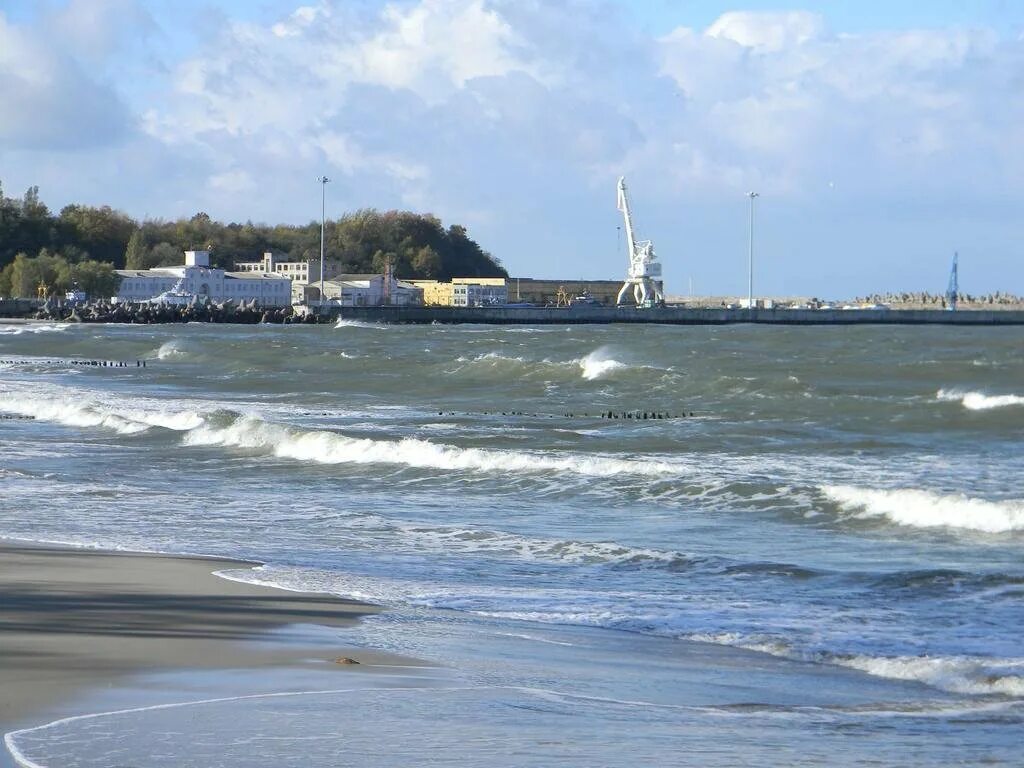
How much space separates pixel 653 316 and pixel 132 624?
364ft

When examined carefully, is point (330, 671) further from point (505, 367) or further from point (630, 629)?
point (505, 367)

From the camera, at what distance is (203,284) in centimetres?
13812

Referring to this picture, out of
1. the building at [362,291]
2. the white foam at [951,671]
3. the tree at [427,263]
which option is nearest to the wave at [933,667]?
the white foam at [951,671]

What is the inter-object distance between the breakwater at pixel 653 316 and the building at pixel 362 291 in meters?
31.7

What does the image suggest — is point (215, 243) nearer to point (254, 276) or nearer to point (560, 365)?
point (254, 276)

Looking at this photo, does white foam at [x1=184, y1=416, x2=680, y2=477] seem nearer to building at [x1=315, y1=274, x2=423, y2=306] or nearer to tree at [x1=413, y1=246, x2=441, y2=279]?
building at [x1=315, y1=274, x2=423, y2=306]

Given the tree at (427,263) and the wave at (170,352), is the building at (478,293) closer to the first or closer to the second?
the tree at (427,263)

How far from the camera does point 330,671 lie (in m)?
7.35

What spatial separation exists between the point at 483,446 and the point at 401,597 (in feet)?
36.7

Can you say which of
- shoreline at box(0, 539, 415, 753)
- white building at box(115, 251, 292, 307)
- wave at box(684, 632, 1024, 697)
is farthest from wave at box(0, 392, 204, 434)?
white building at box(115, 251, 292, 307)

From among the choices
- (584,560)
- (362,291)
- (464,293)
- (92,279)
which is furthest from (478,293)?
(584,560)

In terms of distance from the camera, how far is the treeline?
484ft

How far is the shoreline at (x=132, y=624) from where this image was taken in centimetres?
679

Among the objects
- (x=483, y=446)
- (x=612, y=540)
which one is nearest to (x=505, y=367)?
(x=483, y=446)
